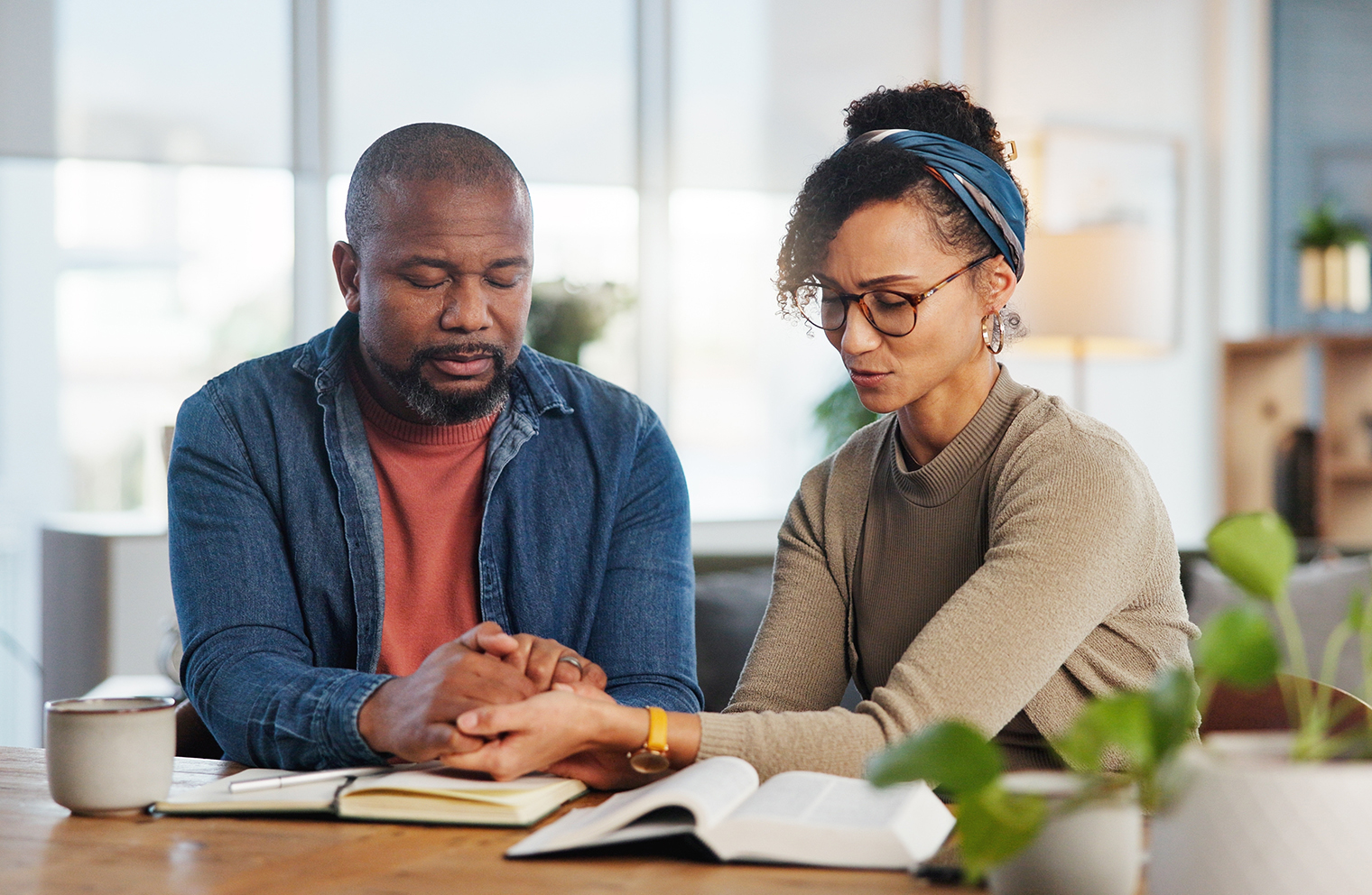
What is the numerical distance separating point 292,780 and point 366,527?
1.85 feet

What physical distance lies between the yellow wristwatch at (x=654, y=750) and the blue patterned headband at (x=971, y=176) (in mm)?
674

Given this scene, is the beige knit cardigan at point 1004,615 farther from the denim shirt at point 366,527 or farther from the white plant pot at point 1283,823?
the white plant pot at point 1283,823

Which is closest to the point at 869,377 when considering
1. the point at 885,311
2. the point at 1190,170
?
the point at 885,311

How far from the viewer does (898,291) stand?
146 cm

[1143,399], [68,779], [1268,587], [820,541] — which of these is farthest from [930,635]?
[1143,399]

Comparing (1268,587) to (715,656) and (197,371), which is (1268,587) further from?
(197,371)

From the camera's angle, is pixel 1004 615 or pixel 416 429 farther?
pixel 416 429

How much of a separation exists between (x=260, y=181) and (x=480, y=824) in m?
3.67

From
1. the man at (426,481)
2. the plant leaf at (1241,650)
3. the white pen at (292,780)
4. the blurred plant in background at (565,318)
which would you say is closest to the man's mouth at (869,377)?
the man at (426,481)

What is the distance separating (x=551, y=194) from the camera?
4.59 metres

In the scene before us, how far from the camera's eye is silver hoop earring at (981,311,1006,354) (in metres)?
1.55

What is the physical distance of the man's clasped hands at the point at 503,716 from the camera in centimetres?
116

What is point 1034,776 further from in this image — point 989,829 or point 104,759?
point 104,759

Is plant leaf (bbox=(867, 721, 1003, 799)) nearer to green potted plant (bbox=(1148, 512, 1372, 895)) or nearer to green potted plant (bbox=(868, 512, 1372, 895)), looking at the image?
green potted plant (bbox=(868, 512, 1372, 895))
